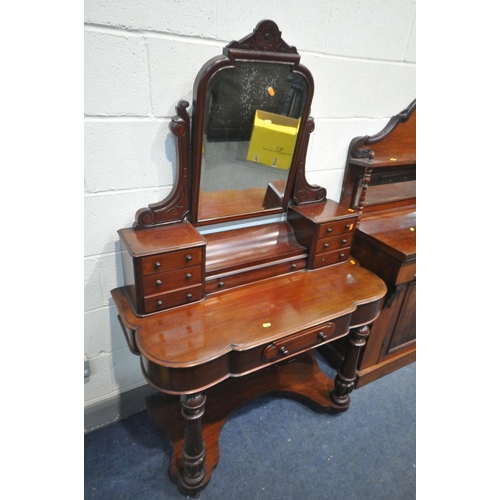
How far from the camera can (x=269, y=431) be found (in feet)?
5.01

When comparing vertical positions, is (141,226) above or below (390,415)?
above

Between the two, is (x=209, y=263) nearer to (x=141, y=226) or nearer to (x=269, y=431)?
(x=141, y=226)

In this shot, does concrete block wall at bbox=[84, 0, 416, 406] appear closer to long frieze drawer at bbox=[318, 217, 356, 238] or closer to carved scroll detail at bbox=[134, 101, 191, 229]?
carved scroll detail at bbox=[134, 101, 191, 229]

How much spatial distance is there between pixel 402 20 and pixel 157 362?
1.58 metres

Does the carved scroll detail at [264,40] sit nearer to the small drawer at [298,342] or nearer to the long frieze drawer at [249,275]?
the long frieze drawer at [249,275]

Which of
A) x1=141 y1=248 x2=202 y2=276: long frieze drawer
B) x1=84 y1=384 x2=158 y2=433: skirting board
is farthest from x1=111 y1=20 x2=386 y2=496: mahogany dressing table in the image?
x1=84 y1=384 x2=158 y2=433: skirting board

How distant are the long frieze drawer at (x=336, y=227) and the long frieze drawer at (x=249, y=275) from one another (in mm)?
133

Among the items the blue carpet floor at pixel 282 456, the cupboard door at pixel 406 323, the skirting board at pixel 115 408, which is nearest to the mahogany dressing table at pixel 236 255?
the blue carpet floor at pixel 282 456

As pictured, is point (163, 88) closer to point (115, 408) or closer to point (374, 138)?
point (374, 138)

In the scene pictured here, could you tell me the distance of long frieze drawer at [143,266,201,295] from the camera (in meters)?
0.99

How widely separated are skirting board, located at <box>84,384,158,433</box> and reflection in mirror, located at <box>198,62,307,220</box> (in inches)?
37.3

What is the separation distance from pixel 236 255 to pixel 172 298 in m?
0.29

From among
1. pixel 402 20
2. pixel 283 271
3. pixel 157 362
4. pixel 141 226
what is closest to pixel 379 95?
pixel 402 20

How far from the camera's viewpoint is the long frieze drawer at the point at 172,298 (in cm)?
102
